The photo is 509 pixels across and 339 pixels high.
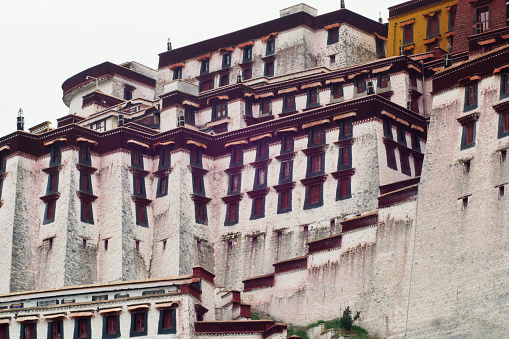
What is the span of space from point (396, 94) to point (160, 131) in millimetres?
17831

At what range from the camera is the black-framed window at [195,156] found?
87.8 metres

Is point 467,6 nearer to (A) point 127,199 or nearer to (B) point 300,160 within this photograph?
(B) point 300,160

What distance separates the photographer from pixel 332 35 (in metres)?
98.4

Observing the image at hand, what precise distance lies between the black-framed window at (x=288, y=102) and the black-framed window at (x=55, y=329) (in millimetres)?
27155

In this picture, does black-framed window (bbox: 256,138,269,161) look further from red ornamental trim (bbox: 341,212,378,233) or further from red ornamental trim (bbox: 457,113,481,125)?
red ornamental trim (bbox: 457,113,481,125)

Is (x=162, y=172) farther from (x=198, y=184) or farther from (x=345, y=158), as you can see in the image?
(x=345, y=158)

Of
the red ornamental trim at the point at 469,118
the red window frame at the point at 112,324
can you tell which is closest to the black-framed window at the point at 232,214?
the red window frame at the point at 112,324

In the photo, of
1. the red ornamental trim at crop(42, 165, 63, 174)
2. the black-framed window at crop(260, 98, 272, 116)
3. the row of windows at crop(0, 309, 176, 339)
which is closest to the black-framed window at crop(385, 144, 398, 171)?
the black-framed window at crop(260, 98, 272, 116)

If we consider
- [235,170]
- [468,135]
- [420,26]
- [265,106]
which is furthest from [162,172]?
[468,135]

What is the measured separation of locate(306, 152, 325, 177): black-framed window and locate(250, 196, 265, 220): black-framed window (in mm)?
3976

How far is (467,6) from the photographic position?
3433 inches

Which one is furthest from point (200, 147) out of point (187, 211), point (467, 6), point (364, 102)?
point (467, 6)

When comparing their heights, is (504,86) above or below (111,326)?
above

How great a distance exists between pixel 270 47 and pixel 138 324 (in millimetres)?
35520
